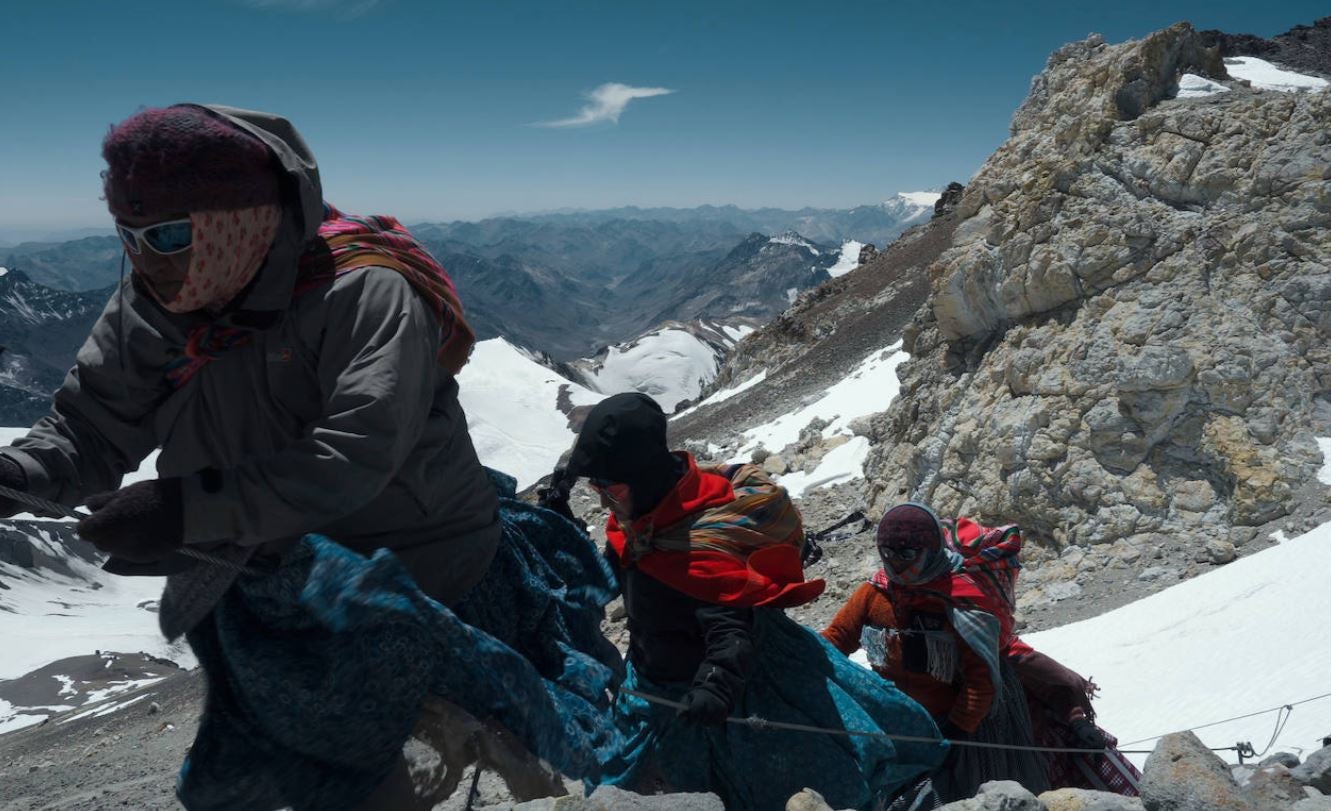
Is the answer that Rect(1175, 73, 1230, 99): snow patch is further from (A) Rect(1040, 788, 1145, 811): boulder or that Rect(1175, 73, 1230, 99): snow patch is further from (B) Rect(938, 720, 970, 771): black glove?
(A) Rect(1040, 788, 1145, 811): boulder

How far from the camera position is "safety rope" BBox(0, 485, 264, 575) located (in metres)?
1.65

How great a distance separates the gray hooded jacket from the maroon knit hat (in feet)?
0.23

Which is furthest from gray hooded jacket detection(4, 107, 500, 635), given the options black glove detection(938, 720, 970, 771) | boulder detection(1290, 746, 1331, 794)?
boulder detection(1290, 746, 1331, 794)

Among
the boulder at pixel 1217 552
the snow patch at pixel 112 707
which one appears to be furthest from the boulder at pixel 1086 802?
the snow patch at pixel 112 707

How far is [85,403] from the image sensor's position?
1828mm

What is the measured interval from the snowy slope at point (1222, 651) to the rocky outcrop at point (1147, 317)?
0.89 metres

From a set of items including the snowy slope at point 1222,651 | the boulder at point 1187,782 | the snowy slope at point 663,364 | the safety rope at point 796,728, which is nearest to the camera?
the boulder at point 1187,782

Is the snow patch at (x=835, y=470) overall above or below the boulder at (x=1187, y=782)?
below

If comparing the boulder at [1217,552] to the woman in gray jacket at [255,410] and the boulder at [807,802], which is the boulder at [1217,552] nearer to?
the boulder at [807,802]

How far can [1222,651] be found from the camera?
16.3 ft

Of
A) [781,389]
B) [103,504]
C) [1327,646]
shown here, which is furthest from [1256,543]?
[781,389]

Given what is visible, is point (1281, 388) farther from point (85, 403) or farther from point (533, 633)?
point (85, 403)

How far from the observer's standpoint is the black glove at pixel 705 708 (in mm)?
2273

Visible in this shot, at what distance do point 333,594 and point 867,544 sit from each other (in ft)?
29.9
